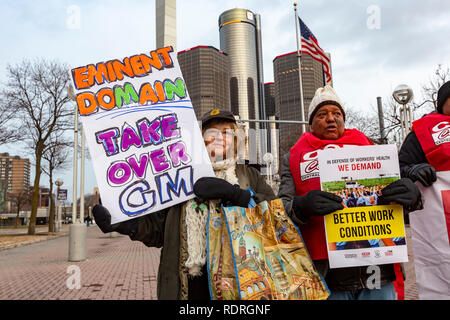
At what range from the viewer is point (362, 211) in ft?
5.94

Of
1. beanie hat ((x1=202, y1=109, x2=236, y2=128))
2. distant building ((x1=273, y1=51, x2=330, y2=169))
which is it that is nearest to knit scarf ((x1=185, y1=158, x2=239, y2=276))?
beanie hat ((x1=202, y1=109, x2=236, y2=128))

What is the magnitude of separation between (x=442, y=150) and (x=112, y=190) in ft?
6.47

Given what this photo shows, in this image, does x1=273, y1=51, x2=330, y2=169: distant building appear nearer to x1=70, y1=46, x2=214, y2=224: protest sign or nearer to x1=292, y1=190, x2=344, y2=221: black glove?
x1=70, y1=46, x2=214, y2=224: protest sign

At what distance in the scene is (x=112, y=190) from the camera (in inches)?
84.7

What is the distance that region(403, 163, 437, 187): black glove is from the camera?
2.02 metres

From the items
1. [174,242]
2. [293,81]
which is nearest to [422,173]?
[174,242]

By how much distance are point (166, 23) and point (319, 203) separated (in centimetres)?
557

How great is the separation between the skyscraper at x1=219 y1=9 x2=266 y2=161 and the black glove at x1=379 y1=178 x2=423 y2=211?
1108 inches

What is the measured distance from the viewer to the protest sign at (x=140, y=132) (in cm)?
214

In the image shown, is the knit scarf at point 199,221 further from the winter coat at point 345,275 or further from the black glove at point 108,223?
the winter coat at point 345,275

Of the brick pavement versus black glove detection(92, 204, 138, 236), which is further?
the brick pavement

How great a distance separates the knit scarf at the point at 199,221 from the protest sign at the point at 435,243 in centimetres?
117

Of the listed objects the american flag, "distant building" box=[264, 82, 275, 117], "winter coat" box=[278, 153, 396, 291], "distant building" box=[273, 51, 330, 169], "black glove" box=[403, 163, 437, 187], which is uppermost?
"distant building" box=[264, 82, 275, 117]

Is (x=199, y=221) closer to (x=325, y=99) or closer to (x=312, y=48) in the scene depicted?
(x=325, y=99)
